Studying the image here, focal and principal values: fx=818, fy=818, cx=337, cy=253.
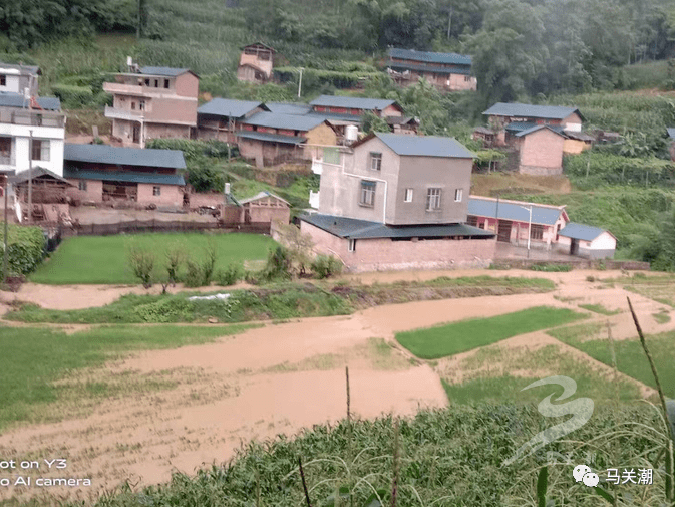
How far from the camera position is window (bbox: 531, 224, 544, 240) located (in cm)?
2308

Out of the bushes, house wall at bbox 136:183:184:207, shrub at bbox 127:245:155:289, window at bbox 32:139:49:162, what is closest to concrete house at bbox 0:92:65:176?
window at bbox 32:139:49:162

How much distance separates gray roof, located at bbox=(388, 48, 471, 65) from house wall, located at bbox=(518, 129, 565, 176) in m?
11.2

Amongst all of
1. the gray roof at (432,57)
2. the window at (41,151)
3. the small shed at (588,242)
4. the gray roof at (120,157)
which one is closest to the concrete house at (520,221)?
the small shed at (588,242)

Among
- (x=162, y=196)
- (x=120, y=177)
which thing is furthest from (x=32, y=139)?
(x=162, y=196)

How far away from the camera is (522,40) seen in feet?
117

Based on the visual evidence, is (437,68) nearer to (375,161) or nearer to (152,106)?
(152,106)

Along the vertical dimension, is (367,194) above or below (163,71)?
below

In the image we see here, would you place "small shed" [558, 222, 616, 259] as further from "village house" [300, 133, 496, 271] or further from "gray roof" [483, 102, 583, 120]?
"gray roof" [483, 102, 583, 120]

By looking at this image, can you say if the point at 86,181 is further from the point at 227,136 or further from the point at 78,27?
the point at 78,27

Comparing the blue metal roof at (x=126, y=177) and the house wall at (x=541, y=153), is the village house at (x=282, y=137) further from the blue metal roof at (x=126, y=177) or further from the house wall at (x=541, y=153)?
the house wall at (x=541, y=153)

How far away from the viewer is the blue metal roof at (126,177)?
22.2 m

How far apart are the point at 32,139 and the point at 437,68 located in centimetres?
2365

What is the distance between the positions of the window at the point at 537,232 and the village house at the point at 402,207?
3285 mm

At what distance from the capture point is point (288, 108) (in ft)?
106
